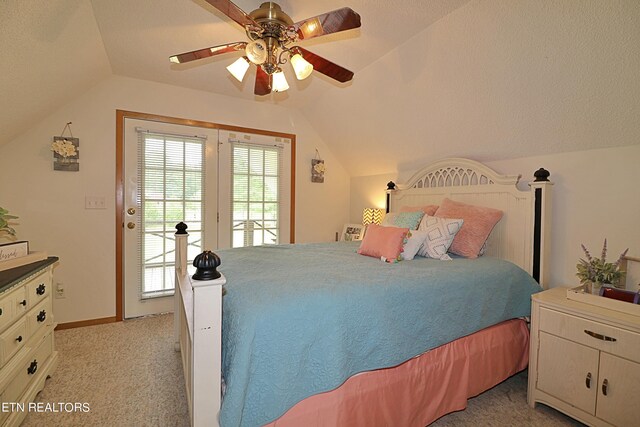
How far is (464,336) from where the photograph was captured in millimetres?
1658

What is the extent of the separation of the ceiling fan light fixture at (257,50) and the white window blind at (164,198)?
6.26ft

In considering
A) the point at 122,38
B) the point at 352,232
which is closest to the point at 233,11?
the point at 122,38

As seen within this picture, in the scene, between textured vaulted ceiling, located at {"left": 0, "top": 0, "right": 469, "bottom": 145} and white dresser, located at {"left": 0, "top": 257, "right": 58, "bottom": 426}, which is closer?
white dresser, located at {"left": 0, "top": 257, "right": 58, "bottom": 426}

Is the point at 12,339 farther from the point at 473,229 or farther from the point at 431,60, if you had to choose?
the point at 431,60

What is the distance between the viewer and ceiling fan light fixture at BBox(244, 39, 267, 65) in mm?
1546

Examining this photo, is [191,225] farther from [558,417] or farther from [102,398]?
[558,417]

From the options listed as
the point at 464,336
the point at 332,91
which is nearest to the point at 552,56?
the point at 464,336

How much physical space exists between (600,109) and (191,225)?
3.59 m

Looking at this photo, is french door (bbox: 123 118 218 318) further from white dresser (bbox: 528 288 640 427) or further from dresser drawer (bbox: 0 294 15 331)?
white dresser (bbox: 528 288 640 427)

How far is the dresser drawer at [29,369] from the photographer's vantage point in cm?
147

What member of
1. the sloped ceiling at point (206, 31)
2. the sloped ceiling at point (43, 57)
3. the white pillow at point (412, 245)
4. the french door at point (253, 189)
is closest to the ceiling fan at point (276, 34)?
the sloped ceiling at point (206, 31)

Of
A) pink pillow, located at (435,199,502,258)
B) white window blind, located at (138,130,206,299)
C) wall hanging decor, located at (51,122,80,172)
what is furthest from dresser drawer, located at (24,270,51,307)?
pink pillow, located at (435,199,502,258)

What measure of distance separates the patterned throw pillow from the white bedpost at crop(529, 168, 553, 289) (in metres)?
0.81

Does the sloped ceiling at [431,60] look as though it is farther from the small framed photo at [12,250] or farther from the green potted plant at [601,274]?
the small framed photo at [12,250]
